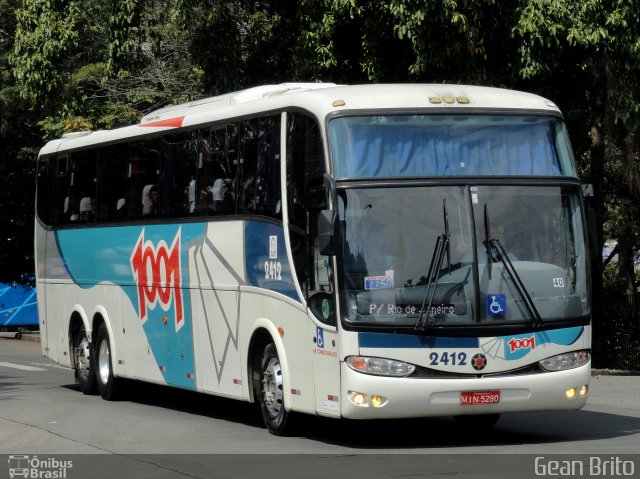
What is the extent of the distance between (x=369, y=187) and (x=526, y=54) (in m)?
7.72

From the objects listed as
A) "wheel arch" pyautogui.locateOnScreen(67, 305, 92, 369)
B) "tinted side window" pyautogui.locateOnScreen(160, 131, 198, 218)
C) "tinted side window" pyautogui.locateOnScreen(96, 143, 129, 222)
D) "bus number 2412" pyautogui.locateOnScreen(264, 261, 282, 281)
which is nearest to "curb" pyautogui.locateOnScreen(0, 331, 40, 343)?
"wheel arch" pyautogui.locateOnScreen(67, 305, 92, 369)

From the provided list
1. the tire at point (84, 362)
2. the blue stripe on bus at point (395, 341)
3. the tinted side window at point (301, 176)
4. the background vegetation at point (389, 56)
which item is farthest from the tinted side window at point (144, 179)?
the blue stripe on bus at point (395, 341)

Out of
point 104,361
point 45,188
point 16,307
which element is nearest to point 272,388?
point 104,361

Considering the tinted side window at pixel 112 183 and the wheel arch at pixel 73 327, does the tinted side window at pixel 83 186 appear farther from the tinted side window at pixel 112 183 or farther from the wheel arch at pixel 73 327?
the wheel arch at pixel 73 327

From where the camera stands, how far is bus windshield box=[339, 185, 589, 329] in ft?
39.1

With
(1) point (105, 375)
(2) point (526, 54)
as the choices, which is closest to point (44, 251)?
(1) point (105, 375)

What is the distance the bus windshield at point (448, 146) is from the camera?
1230cm

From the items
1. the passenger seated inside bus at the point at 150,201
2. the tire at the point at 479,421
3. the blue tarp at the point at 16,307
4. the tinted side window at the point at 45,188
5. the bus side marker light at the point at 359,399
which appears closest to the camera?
the bus side marker light at the point at 359,399

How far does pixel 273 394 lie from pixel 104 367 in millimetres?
5871

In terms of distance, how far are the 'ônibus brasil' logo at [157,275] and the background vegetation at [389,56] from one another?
4.90m

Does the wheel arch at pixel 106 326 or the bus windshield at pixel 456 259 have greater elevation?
the bus windshield at pixel 456 259

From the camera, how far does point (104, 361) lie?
18828 mm

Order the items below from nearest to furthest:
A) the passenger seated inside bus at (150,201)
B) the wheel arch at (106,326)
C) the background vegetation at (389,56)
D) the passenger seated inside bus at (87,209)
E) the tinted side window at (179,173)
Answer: the tinted side window at (179,173)
the passenger seated inside bus at (150,201)
the wheel arch at (106,326)
the passenger seated inside bus at (87,209)
the background vegetation at (389,56)

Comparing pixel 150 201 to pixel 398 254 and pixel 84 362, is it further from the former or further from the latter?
pixel 398 254
